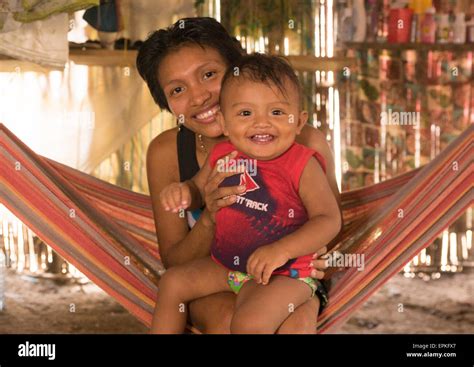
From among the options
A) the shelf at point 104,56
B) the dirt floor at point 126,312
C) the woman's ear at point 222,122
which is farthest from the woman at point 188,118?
the shelf at point 104,56

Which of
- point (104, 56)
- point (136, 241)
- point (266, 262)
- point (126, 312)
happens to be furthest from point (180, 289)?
point (104, 56)

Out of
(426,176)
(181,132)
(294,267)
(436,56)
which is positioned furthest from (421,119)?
(294,267)

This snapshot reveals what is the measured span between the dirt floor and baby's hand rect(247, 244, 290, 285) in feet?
3.27

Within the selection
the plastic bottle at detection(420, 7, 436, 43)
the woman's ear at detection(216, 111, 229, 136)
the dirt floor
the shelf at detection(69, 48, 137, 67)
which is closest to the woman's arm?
the woman's ear at detection(216, 111, 229, 136)

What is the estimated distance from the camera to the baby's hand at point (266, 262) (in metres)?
1.72

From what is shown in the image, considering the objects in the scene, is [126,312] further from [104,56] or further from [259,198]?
[259,198]

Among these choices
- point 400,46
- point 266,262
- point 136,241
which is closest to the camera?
point 266,262

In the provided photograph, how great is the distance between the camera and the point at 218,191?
1.85 m

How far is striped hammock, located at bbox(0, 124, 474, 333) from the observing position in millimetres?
1974

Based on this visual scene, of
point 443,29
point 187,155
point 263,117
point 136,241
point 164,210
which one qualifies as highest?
point 443,29

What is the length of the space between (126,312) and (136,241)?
75 centimetres

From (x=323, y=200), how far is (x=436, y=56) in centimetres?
189

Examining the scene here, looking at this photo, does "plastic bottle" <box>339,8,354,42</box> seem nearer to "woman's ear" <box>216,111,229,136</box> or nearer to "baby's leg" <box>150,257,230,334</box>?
"woman's ear" <box>216,111,229,136</box>

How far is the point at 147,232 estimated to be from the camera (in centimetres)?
246
